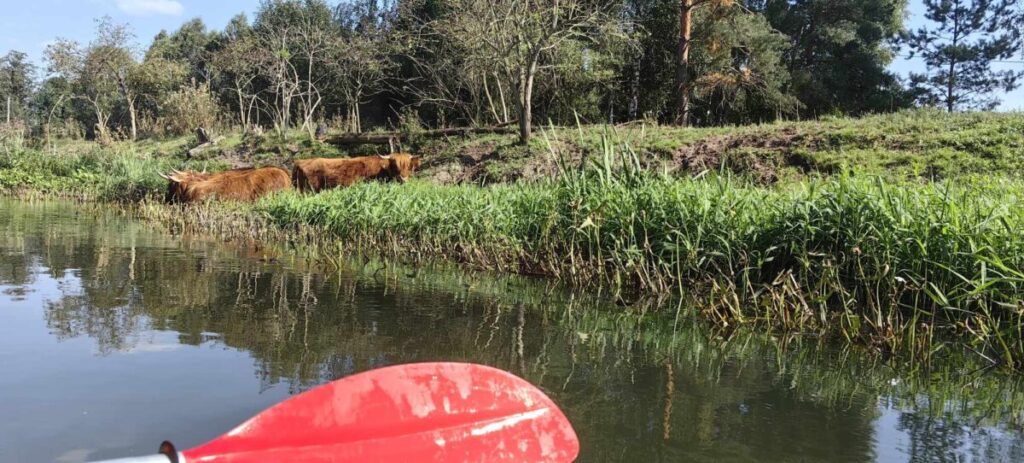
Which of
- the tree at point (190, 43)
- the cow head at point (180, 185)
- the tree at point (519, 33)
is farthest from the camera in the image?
the tree at point (190, 43)

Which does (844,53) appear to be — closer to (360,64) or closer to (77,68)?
(360,64)

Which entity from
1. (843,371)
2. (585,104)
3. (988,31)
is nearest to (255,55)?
(585,104)

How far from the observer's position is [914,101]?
2520 cm

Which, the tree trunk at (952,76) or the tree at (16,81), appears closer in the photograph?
the tree trunk at (952,76)

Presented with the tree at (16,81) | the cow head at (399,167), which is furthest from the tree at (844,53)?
the tree at (16,81)

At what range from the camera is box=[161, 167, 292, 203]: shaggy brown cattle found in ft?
40.0

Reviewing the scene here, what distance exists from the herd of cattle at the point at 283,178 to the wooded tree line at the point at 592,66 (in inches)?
160

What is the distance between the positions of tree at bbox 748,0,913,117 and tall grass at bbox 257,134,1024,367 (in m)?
19.1

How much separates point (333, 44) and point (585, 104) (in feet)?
31.0

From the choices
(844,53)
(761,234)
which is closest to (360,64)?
(844,53)

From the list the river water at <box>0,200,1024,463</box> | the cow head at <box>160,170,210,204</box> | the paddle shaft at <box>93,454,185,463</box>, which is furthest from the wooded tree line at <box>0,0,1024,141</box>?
the paddle shaft at <box>93,454,185,463</box>

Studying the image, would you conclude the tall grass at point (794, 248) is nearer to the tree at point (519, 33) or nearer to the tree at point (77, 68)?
the tree at point (519, 33)

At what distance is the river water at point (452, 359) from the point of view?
2.99 meters

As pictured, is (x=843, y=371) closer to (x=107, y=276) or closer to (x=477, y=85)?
(x=107, y=276)
